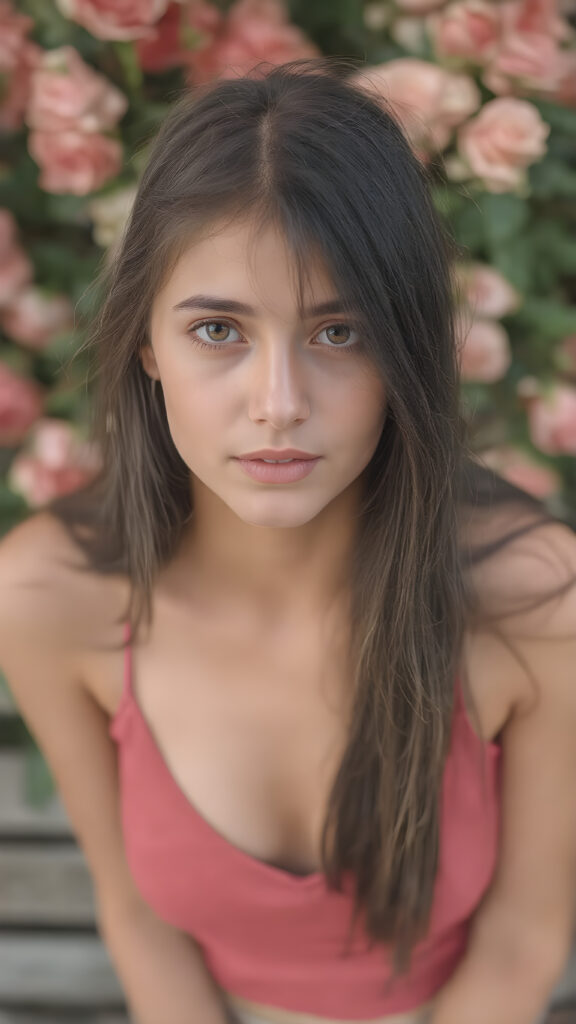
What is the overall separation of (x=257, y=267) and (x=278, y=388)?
0.09 meters

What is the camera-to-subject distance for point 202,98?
3.00 feet

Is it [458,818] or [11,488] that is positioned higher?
[11,488]

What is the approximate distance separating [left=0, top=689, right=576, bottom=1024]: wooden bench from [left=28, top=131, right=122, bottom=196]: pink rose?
90 cm

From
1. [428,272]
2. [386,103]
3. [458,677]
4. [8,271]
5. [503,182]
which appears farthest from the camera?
[8,271]

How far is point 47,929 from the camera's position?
1804 mm

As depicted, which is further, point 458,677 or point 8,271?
point 8,271

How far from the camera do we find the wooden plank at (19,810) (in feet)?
5.61

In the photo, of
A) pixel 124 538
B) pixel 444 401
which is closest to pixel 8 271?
pixel 124 538

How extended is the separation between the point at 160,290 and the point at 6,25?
686mm

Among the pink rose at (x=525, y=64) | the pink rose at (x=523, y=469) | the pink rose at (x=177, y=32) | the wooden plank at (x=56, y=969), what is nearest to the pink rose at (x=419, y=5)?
the pink rose at (x=525, y=64)

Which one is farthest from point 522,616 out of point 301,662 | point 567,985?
point 567,985

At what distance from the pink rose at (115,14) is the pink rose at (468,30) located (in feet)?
1.14

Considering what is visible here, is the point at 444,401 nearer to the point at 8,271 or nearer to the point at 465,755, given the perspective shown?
the point at 465,755

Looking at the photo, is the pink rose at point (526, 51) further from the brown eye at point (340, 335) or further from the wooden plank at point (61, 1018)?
the wooden plank at point (61, 1018)
